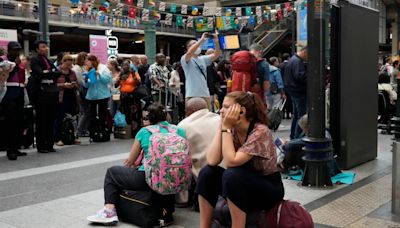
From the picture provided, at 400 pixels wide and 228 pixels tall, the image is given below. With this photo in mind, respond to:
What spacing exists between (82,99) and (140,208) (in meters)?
6.20

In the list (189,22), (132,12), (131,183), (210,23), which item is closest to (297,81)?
(131,183)

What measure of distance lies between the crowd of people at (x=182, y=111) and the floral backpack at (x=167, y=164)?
0.27 ft

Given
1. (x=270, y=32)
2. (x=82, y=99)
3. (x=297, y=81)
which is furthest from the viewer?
(x=270, y=32)

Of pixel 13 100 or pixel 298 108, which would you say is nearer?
pixel 298 108

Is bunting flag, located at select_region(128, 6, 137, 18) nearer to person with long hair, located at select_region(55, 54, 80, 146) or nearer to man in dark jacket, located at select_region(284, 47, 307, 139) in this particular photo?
person with long hair, located at select_region(55, 54, 80, 146)

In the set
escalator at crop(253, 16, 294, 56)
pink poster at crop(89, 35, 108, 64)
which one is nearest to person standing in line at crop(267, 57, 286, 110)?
pink poster at crop(89, 35, 108, 64)

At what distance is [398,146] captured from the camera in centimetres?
421

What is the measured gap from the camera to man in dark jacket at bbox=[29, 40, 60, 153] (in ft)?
26.1

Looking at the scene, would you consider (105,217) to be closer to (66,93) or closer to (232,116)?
(232,116)

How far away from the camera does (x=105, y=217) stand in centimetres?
424

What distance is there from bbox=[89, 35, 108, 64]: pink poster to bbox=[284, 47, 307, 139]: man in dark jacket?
10061 mm

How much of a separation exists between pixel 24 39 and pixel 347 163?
108ft

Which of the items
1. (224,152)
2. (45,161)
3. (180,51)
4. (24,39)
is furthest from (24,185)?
(180,51)

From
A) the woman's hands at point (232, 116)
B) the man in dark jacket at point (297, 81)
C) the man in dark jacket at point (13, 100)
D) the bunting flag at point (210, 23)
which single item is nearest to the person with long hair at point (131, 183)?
the woman's hands at point (232, 116)
